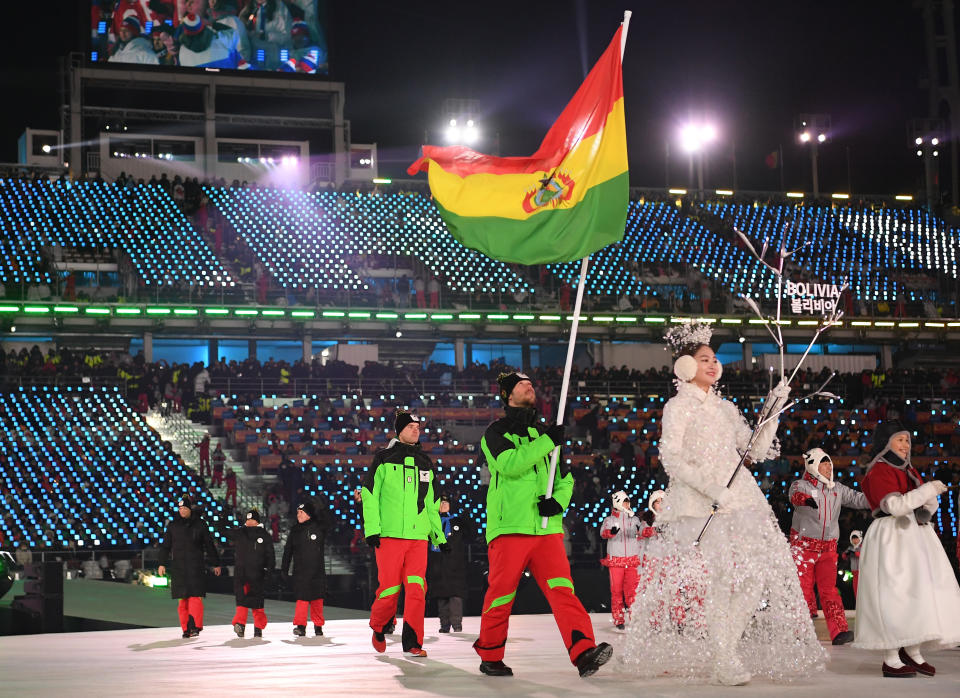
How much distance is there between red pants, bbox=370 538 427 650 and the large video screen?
3721 cm

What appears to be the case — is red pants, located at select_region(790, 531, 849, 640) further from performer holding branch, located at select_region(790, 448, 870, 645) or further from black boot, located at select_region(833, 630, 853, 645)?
black boot, located at select_region(833, 630, 853, 645)

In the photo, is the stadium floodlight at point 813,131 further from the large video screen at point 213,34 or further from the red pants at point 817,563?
the red pants at point 817,563

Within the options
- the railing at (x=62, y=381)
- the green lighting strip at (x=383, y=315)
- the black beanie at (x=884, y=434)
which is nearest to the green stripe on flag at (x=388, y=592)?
the black beanie at (x=884, y=434)

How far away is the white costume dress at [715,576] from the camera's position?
679 centimetres

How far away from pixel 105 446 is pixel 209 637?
1561 cm

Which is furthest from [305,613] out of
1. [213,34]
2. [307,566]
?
[213,34]

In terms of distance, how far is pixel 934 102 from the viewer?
46.5 meters

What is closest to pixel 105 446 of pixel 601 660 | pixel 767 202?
pixel 601 660

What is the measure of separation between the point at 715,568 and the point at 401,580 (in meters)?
3.47

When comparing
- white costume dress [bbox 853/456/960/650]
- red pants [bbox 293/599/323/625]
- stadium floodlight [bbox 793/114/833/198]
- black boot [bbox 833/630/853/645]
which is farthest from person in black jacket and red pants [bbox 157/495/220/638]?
stadium floodlight [bbox 793/114/833/198]

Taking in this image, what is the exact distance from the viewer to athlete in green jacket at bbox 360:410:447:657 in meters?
9.38

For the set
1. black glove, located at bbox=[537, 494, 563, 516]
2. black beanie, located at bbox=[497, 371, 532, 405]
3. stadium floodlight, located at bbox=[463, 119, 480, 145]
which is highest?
stadium floodlight, located at bbox=[463, 119, 480, 145]

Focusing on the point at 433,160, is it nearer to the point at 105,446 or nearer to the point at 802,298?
the point at 105,446

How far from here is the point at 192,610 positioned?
1238cm
